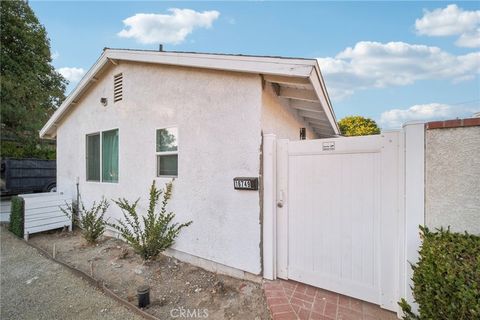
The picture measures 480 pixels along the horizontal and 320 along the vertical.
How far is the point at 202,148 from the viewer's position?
4367mm

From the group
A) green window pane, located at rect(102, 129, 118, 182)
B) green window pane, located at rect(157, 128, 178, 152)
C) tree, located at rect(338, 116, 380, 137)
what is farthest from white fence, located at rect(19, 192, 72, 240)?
tree, located at rect(338, 116, 380, 137)

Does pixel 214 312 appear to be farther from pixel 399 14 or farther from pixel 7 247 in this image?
pixel 399 14

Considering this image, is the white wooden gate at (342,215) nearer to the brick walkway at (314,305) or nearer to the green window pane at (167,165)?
the brick walkway at (314,305)

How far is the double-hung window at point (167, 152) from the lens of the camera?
193 inches

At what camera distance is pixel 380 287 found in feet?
9.85

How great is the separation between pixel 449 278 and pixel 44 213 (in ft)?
28.5

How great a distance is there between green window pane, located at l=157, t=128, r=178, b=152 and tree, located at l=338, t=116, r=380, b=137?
1890 centimetres

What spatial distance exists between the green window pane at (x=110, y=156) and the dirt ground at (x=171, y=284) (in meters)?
1.82

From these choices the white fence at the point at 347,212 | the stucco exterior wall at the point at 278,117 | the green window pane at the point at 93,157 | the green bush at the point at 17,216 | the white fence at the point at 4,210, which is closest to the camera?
the white fence at the point at 347,212

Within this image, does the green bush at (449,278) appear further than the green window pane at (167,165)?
No

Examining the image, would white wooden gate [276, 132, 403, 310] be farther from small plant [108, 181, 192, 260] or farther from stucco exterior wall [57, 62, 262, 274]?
small plant [108, 181, 192, 260]


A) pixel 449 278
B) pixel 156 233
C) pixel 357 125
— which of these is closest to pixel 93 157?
pixel 156 233

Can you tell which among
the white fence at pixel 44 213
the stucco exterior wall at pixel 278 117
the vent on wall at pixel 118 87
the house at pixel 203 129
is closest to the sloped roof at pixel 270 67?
the house at pixel 203 129

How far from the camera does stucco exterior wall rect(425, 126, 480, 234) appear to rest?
2.36m
